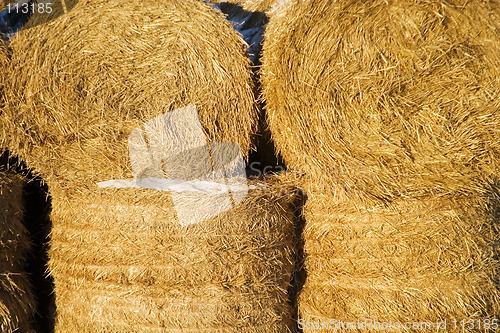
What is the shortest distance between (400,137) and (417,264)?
58 centimetres

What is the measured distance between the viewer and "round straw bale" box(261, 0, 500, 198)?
2.28 m

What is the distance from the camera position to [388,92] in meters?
2.34

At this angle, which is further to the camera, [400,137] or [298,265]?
[298,265]

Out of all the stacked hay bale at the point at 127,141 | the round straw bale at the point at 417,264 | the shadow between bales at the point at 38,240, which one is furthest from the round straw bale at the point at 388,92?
the shadow between bales at the point at 38,240

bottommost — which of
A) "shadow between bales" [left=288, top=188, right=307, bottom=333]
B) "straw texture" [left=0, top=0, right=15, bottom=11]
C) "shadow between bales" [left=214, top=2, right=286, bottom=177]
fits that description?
"shadow between bales" [left=288, top=188, right=307, bottom=333]

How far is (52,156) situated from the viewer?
2.32 metres

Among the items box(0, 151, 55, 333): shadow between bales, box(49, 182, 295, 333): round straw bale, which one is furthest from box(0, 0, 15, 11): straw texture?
box(49, 182, 295, 333): round straw bale

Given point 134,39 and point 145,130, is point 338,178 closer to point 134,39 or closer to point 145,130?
point 145,130

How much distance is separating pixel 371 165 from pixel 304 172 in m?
0.31

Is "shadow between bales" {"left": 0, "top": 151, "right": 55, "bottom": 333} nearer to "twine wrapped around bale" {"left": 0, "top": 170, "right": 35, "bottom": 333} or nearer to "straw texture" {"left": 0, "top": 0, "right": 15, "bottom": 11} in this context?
"twine wrapped around bale" {"left": 0, "top": 170, "right": 35, "bottom": 333}

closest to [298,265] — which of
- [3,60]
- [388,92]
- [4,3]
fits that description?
[388,92]

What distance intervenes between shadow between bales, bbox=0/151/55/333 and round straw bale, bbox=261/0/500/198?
120 cm

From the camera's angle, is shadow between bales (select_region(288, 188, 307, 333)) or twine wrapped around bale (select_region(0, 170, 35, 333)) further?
shadow between bales (select_region(288, 188, 307, 333))

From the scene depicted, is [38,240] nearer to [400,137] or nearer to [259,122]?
[259,122]
